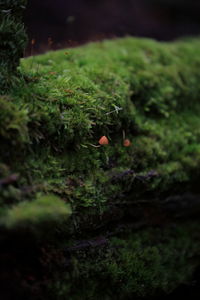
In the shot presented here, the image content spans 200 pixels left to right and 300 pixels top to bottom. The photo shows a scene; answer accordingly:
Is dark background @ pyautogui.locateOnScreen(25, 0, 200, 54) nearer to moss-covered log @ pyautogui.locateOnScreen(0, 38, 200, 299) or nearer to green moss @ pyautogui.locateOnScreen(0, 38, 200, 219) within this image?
green moss @ pyautogui.locateOnScreen(0, 38, 200, 219)

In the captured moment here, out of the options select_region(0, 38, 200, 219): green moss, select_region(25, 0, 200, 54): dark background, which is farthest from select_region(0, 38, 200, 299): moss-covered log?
select_region(25, 0, 200, 54): dark background

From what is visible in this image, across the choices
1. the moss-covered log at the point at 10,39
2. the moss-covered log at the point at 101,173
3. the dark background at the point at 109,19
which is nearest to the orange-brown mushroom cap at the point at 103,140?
the moss-covered log at the point at 101,173

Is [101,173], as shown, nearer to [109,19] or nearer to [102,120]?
[102,120]

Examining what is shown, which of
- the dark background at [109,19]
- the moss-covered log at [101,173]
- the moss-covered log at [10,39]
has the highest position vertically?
the moss-covered log at [10,39]

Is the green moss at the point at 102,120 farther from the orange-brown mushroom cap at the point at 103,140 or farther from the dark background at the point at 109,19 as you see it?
the dark background at the point at 109,19

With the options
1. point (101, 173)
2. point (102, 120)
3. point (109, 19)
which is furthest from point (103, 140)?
point (109, 19)
